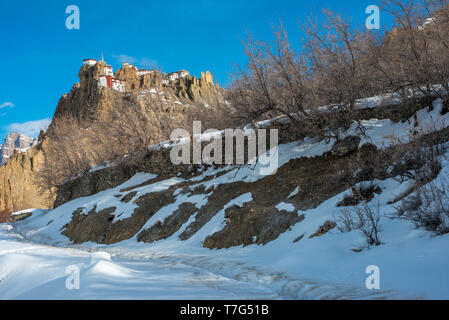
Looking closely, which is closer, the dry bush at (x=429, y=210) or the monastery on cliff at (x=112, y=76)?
the dry bush at (x=429, y=210)

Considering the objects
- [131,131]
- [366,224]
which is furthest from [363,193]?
[131,131]

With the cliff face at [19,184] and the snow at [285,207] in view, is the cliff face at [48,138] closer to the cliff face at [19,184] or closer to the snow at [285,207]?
the cliff face at [19,184]

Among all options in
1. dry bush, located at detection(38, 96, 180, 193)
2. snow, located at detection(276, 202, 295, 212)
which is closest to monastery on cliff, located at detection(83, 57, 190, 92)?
dry bush, located at detection(38, 96, 180, 193)

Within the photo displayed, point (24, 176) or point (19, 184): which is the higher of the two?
point (24, 176)

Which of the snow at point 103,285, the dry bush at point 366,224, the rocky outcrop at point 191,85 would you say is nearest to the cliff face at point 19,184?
the rocky outcrop at point 191,85

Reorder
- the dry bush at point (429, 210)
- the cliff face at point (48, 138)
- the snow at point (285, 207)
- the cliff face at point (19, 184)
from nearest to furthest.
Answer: the dry bush at point (429, 210) → the snow at point (285, 207) → the cliff face at point (48, 138) → the cliff face at point (19, 184)

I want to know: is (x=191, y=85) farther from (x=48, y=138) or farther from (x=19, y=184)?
(x=19, y=184)

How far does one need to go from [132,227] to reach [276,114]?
9.19m

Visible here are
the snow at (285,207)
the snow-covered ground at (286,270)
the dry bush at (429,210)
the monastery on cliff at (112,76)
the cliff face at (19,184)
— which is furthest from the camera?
the monastery on cliff at (112,76)

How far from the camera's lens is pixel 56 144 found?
130 ft

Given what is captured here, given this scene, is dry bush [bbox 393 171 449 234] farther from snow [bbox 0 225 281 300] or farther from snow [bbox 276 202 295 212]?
snow [bbox 276 202 295 212]

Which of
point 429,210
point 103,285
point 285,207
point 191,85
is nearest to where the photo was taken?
point 103,285
